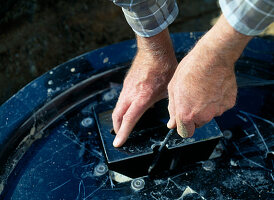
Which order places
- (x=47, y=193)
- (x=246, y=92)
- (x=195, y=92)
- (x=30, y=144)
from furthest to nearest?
1. (x=246, y=92)
2. (x=30, y=144)
3. (x=47, y=193)
4. (x=195, y=92)

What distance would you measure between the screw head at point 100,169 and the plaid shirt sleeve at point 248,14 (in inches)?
22.6

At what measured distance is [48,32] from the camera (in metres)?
1.81

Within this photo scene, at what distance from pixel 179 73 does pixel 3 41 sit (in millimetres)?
1272

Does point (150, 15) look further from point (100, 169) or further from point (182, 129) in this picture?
point (100, 169)

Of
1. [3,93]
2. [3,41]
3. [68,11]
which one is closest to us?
[3,93]

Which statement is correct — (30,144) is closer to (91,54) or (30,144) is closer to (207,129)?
(91,54)

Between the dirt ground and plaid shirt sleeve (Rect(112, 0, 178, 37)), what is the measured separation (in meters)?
0.95

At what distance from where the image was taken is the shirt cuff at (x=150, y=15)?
88cm

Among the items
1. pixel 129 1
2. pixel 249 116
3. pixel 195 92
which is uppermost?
pixel 129 1

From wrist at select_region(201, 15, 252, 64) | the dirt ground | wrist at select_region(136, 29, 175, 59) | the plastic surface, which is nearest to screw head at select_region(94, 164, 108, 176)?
the plastic surface

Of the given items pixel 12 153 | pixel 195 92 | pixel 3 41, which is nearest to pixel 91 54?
pixel 12 153

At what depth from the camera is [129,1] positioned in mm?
845

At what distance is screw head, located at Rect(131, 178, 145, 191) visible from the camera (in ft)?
3.03

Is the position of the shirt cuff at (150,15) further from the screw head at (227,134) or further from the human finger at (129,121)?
the screw head at (227,134)
